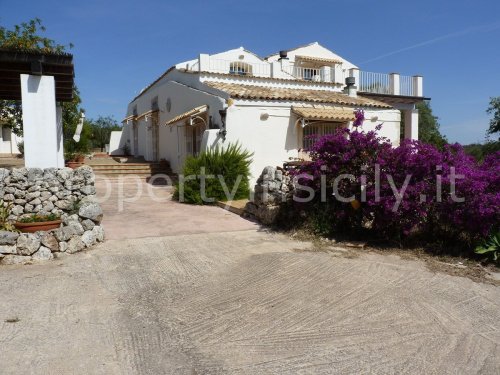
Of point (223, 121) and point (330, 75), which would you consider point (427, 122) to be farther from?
point (223, 121)

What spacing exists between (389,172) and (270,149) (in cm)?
719

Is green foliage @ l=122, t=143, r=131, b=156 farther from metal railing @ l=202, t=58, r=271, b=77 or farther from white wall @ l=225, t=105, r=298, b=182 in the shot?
white wall @ l=225, t=105, r=298, b=182

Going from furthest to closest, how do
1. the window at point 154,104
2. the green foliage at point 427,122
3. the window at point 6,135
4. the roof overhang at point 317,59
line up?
the green foliage at point 427,122, the window at point 6,135, the roof overhang at point 317,59, the window at point 154,104

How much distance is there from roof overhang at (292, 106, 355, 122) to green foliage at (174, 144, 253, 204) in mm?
3273

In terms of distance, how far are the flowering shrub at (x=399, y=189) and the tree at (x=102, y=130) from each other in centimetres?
3710

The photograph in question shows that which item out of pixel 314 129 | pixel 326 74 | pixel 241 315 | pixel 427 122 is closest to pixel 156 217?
→ pixel 241 315

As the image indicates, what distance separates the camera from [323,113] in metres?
15.0

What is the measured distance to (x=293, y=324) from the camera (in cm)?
432

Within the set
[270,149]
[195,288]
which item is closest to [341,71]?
[270,149]

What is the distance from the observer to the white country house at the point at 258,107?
1398 centimetres

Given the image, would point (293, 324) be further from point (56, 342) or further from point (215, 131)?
point (215, 131)

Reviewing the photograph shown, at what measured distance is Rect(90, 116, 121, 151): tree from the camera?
140 ft

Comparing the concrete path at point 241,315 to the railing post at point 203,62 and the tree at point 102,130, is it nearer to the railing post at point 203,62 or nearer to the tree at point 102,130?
the railing post at point 203,62

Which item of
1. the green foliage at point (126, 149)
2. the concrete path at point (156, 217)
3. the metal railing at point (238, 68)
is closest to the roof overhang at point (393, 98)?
the metal railing at point (238, 68)
